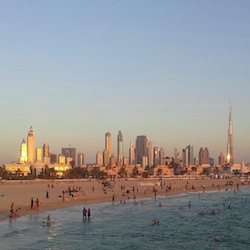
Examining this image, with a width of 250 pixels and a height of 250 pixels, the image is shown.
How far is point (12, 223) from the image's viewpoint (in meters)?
40.1

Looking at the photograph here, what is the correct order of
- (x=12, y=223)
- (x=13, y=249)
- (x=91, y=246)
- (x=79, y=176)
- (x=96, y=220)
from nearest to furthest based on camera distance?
(x=13, y=249) < (x=91, y=246) < (x=12, y=223) < (x=96, y=220) < (x=79, y=176)

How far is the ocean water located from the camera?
32.4 metres

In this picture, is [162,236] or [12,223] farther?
[12,223]

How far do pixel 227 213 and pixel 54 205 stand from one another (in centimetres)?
2427

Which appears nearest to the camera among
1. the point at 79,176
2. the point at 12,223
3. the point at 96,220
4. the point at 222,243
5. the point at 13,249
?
the point at 13,249

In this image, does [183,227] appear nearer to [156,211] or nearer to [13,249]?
[156,211]

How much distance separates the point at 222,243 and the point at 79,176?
155348mm

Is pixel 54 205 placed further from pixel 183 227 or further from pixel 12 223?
pixel 183 227

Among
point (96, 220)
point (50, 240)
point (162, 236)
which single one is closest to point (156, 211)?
point (96, 220)

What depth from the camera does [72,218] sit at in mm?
45594

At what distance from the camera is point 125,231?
38.8m

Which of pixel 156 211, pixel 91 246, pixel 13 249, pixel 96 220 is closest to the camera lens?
pixel 13 249

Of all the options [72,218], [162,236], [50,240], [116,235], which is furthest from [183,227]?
[50,240]

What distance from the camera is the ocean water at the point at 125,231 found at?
32.4m
